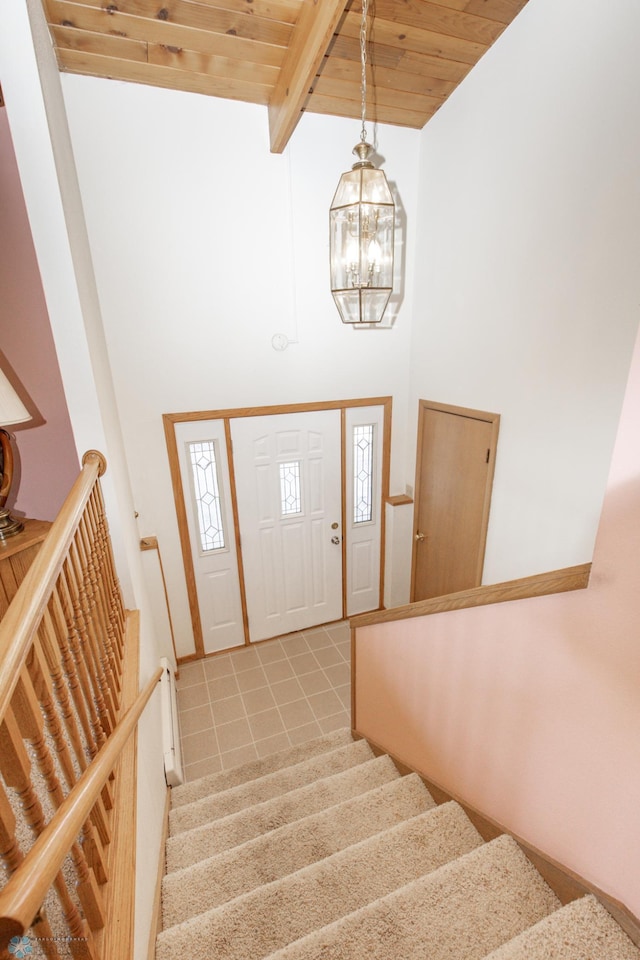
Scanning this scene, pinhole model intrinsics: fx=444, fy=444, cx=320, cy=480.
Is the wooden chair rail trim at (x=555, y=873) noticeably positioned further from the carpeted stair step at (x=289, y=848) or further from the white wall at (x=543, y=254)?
the white wall at (x=543, y=254)

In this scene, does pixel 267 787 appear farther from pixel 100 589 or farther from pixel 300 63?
pixel 300 63

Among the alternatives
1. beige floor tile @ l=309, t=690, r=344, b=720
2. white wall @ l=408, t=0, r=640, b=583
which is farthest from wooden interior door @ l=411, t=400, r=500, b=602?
beige floor tile @ l=309, t=690, r=344, b=720

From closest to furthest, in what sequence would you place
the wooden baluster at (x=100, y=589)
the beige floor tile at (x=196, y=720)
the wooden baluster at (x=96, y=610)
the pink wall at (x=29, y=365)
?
the wooden baluster at (x=96, y=610), the wooden baluster at (x=100, y=589), the pink wall at (x=29, y=365), the beige floor tile at (x=196, y=720)

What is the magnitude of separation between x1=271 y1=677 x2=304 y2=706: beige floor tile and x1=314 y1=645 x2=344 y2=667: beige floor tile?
298 mm

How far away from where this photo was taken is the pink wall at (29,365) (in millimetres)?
2277

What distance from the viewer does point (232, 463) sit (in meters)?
3.39

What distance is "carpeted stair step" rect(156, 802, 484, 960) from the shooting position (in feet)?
4.49

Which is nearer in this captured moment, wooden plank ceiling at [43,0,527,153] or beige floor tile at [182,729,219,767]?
wooden plank ceiling at [43,0,527,153]

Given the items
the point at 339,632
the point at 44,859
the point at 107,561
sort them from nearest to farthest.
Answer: the point at 44,859
the point at 107,561
the point at 339,632

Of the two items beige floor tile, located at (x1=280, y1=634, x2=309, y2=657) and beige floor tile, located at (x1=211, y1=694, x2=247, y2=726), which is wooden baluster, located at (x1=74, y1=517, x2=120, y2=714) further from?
beige floor tile, located at (x1=280, y1=634, x2=309, y2=657)

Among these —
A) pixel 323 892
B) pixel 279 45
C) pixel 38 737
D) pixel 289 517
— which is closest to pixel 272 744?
pixel 323 892

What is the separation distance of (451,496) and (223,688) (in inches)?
89.7

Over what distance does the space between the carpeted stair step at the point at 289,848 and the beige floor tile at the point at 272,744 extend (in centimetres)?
103

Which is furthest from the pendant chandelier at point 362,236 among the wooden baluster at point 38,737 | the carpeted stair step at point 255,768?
the carpeted stair step at point 255,768
